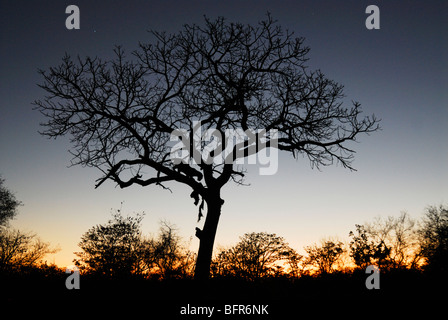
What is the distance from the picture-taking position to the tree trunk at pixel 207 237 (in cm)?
866

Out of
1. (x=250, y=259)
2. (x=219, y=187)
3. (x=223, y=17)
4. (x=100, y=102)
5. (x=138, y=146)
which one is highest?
(x=223, y=17)

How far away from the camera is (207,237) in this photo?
9047mm

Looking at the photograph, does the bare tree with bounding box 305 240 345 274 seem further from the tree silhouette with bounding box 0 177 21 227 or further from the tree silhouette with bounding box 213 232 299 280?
the tree silhouette with bounding box 0 177 21 227

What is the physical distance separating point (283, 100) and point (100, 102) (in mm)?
6229

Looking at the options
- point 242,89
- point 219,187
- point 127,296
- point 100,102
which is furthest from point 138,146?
point 127,296

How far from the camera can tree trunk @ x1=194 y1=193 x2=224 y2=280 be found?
8.66m

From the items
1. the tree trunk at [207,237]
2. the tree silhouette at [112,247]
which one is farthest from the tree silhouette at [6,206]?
the tree trunk at [207,237]

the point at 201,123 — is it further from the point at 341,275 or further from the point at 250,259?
the point at 250,259

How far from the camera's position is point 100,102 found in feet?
31.8

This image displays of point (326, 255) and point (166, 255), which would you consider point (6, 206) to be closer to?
point (166, 255)

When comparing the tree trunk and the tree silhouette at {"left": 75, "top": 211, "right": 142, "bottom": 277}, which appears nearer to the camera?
the tree trunk

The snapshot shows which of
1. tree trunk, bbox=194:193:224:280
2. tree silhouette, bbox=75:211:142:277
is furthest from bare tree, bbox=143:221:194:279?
tree trunk, bbox=194:193:224:280

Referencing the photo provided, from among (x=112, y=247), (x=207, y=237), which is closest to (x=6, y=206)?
(x=112, y=247)
